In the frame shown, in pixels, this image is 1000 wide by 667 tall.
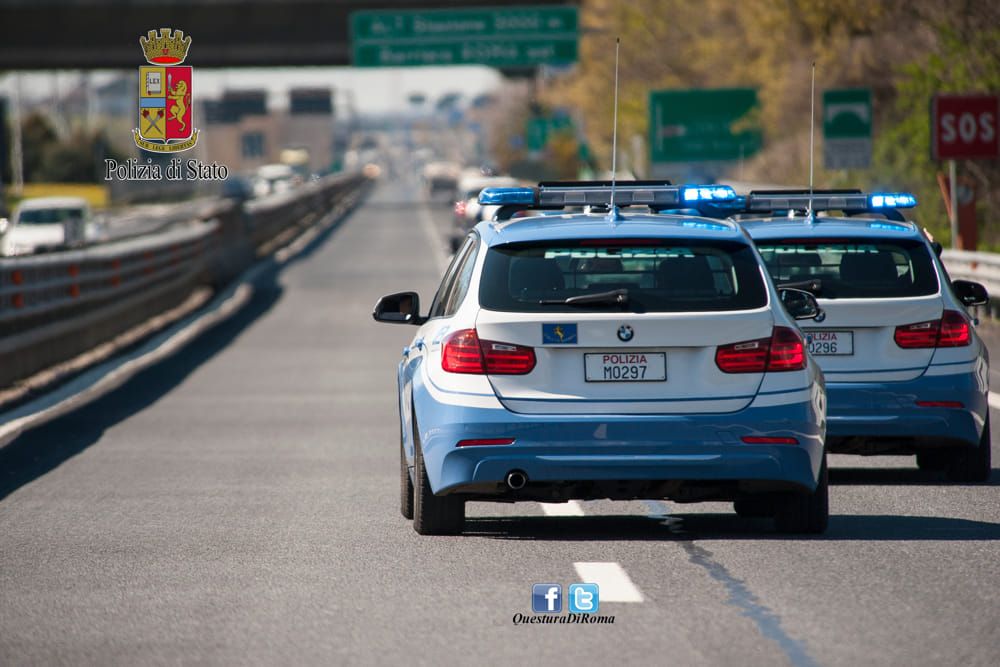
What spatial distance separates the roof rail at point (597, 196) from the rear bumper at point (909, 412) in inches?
62.0

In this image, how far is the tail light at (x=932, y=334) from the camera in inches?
458

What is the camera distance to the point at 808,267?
39.8ft

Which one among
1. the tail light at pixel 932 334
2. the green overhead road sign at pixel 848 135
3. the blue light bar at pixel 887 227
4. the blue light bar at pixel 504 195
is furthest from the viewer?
the green overhead road sign at pixel 848 135

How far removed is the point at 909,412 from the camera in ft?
37.9

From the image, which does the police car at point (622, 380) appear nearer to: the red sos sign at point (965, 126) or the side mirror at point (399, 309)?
the side mirror at point (399, 309)

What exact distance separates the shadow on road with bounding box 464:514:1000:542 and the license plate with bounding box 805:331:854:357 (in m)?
1.43

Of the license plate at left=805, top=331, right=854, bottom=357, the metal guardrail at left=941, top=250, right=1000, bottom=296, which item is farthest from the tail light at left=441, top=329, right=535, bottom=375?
the metal guardrail at left=941, top=250, right=1000, bottom=296

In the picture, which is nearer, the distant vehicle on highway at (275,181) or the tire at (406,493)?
the tire at (406,493)

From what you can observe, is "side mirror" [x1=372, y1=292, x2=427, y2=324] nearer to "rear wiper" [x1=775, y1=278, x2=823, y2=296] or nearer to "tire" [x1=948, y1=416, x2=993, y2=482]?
"rear wiper" [x1=775, y1=278, x2=823, y2=296]

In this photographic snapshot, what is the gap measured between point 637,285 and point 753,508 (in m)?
1.57

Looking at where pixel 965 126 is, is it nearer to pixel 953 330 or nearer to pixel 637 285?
pixel 953 330

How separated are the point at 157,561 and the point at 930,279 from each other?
16.3ft

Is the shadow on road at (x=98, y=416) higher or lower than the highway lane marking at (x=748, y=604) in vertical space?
lower
